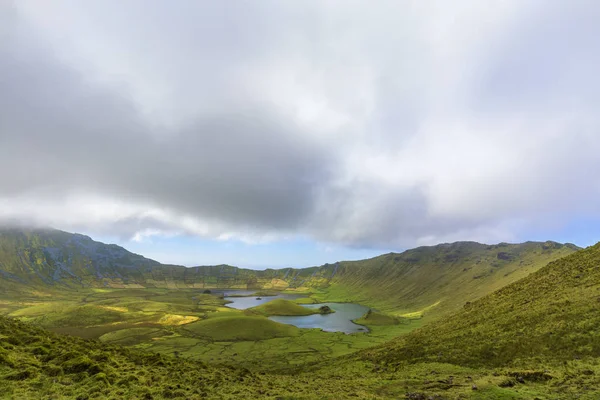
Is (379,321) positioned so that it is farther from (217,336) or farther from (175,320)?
(175,320)

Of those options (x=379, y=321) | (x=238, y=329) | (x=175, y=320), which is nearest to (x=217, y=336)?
(x=238, y=329)

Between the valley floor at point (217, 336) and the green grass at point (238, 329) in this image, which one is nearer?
the valley floor at point (217, 336)

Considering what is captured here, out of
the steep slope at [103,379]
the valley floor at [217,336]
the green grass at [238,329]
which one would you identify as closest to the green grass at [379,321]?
the valley floor at [217,336]

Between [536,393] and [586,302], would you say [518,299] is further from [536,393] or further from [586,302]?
[536,393]

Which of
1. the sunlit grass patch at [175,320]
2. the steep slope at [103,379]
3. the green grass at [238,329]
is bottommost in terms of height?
the sunlit grass patch at [175,320]

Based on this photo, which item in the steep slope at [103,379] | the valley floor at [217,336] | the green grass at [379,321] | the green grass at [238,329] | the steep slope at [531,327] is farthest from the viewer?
the green grass at [379,321]

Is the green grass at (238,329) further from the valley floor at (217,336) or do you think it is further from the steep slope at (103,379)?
the steep slope at (103,379)

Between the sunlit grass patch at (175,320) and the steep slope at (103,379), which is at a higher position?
the steep slope at (103,379)

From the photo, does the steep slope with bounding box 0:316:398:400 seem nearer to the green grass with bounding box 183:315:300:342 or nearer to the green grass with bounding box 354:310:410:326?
the green grass with bounding box 183:315:300:342

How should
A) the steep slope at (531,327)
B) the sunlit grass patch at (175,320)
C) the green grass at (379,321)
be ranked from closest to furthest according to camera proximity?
the steep slope at (531,327) → the sunlit grass patch at (175,320) → the green grass at (379,321)

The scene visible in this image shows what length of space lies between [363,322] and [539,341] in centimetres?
14578

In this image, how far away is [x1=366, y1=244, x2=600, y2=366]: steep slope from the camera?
38.3 meters

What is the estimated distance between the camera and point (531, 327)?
45500 millimetres

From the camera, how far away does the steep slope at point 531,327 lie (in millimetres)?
38322
